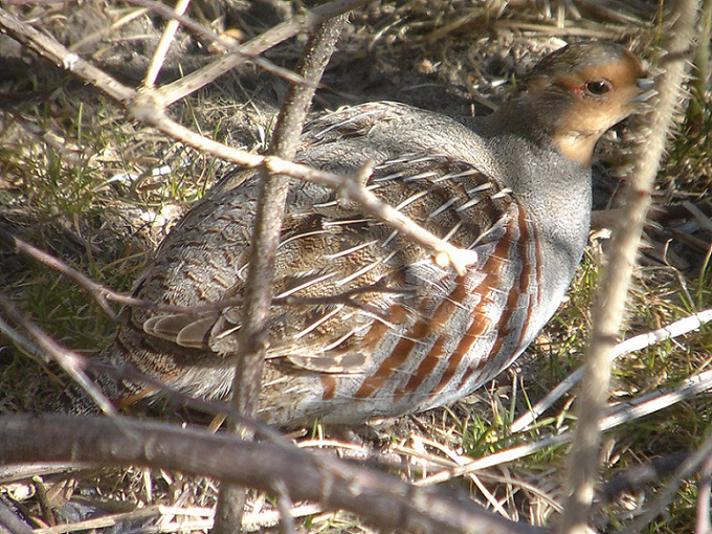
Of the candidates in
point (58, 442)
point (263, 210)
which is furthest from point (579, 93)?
point (58, 442)

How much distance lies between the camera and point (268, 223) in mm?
2473

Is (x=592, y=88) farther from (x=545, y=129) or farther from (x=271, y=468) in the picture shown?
(x=271, y=468)

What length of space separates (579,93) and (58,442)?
9.44ft

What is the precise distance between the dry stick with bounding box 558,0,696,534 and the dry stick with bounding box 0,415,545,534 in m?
0.15

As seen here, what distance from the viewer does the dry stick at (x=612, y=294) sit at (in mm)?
1666

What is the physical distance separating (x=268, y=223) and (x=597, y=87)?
2.02m

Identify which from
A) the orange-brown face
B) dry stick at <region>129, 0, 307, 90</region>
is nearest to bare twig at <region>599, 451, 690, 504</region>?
dry stick at <region>129, 0, 307, 90</region>

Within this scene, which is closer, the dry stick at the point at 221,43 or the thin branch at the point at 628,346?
the dry stick at the point at 221,43

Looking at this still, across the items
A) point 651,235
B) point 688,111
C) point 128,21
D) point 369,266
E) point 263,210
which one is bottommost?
point 263,210

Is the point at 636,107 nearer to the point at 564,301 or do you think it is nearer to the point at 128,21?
the point at 564,301

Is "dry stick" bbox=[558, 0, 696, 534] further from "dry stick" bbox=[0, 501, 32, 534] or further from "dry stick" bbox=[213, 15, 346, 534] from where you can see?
"dry stick" bbox=[0, 501, 32, 534]

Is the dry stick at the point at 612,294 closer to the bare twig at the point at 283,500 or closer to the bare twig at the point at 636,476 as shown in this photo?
the bare twig at the point at 283,500

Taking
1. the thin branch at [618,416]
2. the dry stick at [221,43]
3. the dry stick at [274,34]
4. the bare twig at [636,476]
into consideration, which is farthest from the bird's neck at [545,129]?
the dry stick at [221,43]

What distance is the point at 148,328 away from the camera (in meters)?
3.21
